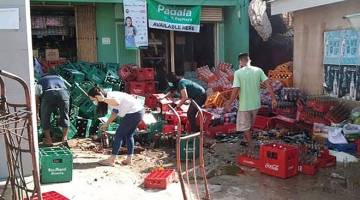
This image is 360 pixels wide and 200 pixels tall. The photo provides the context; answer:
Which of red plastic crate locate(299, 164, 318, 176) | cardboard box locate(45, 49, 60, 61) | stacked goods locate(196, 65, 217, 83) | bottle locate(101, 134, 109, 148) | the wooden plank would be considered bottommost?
red plastic crate locate(299, 164, 318, 176)

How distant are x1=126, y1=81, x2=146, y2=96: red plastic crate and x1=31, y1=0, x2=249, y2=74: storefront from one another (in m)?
1.55

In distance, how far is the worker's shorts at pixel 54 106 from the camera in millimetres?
8469

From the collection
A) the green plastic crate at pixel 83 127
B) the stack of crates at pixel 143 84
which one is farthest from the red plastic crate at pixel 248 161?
the stack of crates at pixel 143 84

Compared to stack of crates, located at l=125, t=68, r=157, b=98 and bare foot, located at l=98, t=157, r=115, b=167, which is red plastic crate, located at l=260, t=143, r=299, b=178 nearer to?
bare foot, located at l=98, t=157, r=115, b=167

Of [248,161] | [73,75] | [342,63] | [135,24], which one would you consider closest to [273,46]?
[135,24]

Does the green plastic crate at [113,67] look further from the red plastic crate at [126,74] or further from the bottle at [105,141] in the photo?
the bottle at [105,141]

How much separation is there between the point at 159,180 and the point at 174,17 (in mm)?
8933

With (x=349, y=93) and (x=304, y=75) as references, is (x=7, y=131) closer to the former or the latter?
(x=349, y=93)

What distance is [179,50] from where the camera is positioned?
1534 cm

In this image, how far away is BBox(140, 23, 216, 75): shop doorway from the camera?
48.7 ft

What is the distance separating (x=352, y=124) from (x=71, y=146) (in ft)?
18.1

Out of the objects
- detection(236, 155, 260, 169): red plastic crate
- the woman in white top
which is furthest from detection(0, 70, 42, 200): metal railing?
detection(236, 155, 260, 169): red plastic crate

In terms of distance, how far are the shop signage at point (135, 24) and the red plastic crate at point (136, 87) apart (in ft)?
4.73

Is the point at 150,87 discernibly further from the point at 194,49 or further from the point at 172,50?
the point at 194,49
